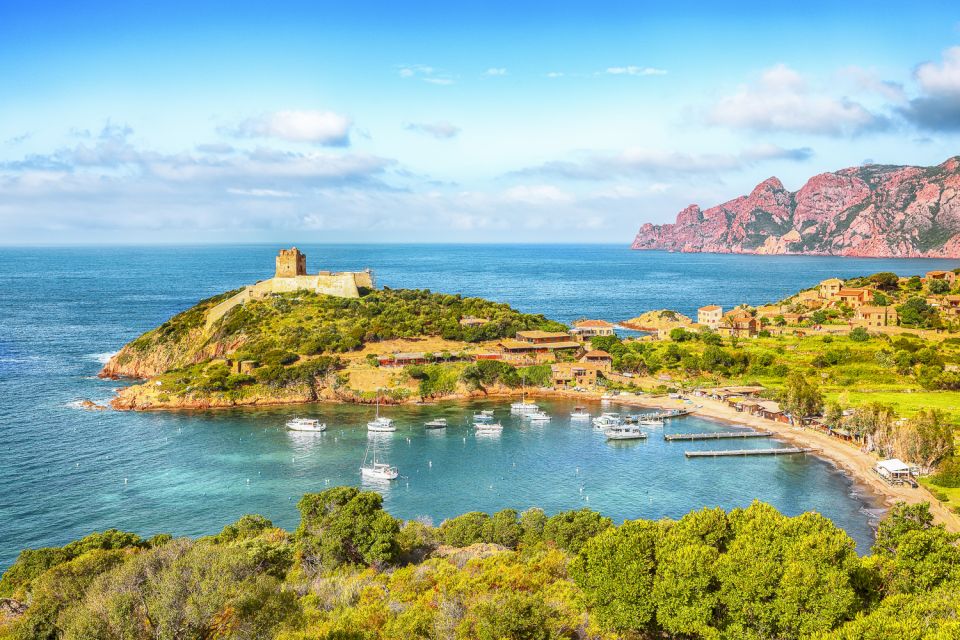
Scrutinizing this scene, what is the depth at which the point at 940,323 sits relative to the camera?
91.9 metres

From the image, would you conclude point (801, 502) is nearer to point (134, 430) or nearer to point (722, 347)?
point (722, 347)

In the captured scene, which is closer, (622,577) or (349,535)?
(622,577)

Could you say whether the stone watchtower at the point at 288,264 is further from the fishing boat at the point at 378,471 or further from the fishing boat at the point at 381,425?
the fishing boat at the point at 378,471

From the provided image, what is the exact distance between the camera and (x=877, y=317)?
94.6 m

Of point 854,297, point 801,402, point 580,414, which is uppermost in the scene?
point 854,297

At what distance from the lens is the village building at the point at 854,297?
10531 centimetres

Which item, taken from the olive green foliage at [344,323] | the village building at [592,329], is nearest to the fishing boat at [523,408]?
the olive green foliage at [344,323]

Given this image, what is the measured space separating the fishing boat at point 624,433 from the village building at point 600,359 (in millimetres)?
18330

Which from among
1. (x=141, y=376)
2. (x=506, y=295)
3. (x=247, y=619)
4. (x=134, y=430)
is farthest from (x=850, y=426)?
(x=506, y=295)

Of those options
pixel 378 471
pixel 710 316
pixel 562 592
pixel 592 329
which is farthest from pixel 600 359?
pixel 562 592

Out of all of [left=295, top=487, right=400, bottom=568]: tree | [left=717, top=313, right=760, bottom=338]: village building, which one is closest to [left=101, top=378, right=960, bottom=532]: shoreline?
[left=295, top=487, right=400, bottom=568]: tree

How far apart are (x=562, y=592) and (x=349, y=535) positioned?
36.2 ft

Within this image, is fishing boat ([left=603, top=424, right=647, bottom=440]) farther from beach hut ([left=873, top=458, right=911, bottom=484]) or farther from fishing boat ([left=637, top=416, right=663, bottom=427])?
beach hut ([left=873, top=458, right=911, bottom=484])

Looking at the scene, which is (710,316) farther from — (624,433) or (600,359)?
(624,433)
